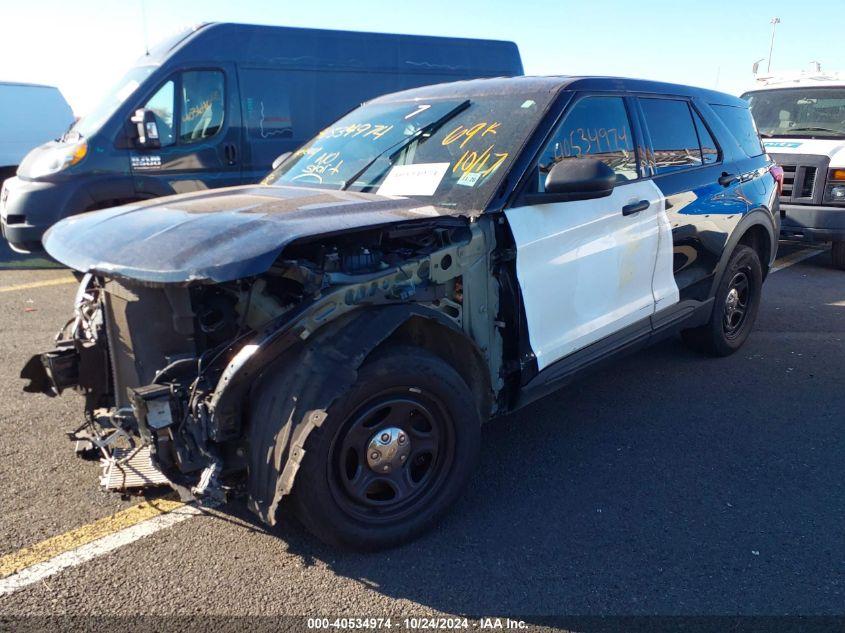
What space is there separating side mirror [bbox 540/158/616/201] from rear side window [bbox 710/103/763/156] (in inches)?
87.4

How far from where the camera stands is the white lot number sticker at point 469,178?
3.35 meters

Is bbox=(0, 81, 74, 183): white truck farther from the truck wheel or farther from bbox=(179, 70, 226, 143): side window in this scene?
the truck wheel

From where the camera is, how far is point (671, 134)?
4402 millimetres

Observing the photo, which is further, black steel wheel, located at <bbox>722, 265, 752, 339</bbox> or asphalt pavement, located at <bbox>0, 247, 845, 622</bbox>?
black steel wheel, located at <bbox>722, 265, 752, 339</bbox>

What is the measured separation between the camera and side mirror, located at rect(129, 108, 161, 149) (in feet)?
23.9

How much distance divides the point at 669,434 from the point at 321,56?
633 cm

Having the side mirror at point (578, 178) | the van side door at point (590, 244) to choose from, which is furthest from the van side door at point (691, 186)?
the side mirror at point (578, 178)

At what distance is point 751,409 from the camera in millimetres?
4332

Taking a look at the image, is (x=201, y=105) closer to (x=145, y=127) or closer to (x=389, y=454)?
(x=145, y=127)

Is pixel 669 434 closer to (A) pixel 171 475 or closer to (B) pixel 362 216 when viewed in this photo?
(B) pixel 362 216

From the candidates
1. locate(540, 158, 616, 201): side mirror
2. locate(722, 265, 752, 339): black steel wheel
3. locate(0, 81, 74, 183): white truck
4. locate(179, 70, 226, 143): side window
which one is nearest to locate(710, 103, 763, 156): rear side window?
locate(722, 265, 752, 339): black steel wheel

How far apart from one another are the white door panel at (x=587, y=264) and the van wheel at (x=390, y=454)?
2.12 ft

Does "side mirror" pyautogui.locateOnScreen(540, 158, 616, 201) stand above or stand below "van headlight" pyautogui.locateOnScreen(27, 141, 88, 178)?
above

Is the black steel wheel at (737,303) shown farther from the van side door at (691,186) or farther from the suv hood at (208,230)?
the suv hood at (208,230)
